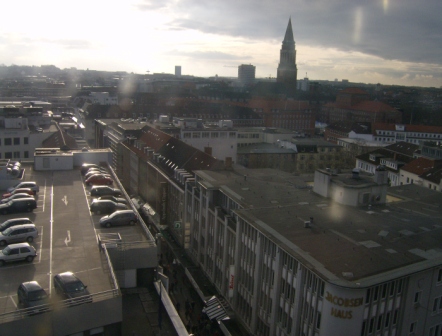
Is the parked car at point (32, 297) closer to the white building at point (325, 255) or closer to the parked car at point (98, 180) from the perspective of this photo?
the white building at point (325, 255)

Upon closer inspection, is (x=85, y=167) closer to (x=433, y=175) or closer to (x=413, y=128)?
(x=433, y=175)

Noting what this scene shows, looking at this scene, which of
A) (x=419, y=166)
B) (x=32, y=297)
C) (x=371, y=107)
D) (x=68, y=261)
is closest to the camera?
(x=32, y=297)

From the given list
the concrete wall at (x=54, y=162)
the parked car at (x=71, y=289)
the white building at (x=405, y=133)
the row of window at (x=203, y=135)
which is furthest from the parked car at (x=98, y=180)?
the white building at (x=405, y=133)

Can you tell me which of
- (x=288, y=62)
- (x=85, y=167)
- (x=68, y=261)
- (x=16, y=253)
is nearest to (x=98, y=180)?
(x=85, y=167)

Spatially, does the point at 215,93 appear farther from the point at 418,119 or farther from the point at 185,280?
the point at 185,280

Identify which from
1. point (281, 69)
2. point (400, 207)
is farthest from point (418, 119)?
point (400, 207)

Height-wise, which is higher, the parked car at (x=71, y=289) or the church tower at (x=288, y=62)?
the church tower at (x=288, y=62)

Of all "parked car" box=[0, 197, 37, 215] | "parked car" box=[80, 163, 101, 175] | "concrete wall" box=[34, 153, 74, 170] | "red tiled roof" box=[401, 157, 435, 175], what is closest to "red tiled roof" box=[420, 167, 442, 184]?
"red tiled roof" box=[401, 157, 435, 175]
